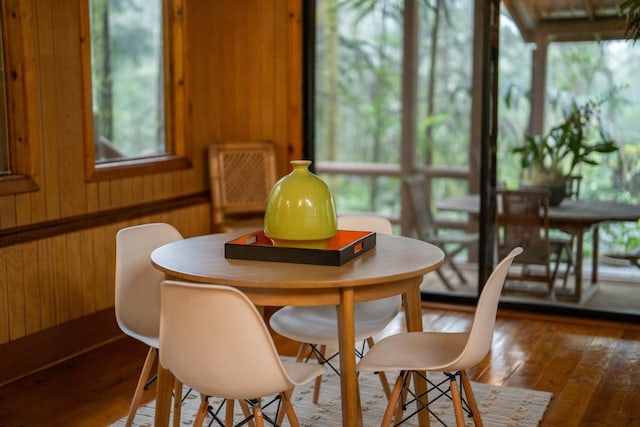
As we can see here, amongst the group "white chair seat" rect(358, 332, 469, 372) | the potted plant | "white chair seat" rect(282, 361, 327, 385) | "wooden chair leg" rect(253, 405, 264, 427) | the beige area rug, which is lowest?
the beige area rug

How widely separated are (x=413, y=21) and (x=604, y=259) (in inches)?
69.5

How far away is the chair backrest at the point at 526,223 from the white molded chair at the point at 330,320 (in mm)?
1607

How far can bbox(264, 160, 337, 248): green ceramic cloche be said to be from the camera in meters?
2.83

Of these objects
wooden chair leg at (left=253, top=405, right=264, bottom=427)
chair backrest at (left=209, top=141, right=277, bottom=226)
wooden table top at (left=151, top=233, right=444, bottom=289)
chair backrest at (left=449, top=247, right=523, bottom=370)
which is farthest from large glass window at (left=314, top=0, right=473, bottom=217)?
wooden chair leg at (left=253, top=405, right=264, bottom=427)

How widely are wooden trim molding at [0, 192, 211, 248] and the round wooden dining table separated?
112 centimetres

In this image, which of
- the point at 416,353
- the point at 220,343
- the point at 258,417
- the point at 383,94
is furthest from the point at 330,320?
the point at 383,94

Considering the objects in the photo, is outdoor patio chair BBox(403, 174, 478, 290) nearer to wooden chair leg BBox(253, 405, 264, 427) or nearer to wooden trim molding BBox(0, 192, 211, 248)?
wooden trim molding BBox(0, 192, 211, 248)

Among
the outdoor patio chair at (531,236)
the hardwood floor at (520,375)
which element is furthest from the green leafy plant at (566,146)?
the hardwood floor at (520,375)

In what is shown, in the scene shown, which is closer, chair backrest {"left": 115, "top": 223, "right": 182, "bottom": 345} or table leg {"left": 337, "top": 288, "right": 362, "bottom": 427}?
table leg {"left": 337, "top": 288, "right": 362, "bottom": 427}

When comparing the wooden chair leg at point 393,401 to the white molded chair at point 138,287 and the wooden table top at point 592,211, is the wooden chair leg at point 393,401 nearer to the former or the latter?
the white molded chair at point 138,287

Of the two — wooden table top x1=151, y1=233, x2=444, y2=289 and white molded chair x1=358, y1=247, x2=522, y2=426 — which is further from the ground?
wooden table top x1=151, y1=233, x2=444, y2=289

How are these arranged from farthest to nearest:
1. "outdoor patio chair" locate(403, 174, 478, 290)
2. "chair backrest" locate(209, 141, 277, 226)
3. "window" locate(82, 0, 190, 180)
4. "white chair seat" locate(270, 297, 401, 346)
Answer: "outdoor patio chair" locate(403, 174, 478, 290) < "chair backrest" locate(209, 141, 277, 226) < "window" locate(82, 0, 190, 180) < "white chair seat" locate(270, 297, 401, 346)

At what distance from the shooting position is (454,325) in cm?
474

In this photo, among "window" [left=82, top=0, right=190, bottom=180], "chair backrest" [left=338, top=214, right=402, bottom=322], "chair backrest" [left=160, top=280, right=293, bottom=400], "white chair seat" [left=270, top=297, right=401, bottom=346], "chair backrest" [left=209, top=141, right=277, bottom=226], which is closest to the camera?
"chair backrest" [left=160, top=280, right=293, bottom=400]
